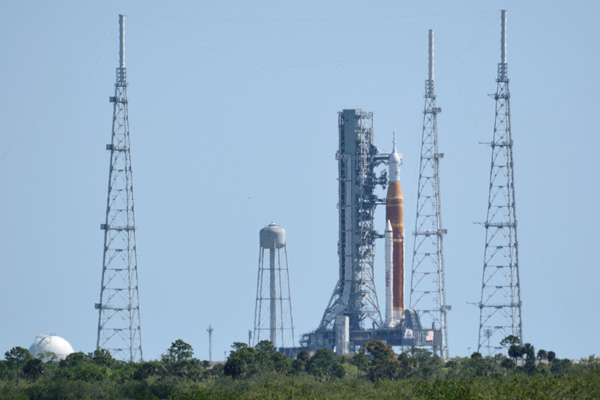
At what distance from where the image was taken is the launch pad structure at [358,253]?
579ft

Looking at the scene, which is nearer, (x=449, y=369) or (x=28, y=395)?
(x=28, y=395)

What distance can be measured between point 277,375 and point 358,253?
43.1 meters

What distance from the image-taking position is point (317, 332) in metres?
181

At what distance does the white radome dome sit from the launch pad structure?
27285 mm

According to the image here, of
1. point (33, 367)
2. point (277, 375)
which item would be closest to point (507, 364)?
point (277, 375)

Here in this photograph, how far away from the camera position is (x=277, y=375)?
444 ft

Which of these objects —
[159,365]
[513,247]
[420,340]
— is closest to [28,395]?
[159,365]

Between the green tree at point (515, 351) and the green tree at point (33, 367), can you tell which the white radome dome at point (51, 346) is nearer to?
the green tree at point (33, 367)

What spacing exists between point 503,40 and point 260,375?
41.8 metres

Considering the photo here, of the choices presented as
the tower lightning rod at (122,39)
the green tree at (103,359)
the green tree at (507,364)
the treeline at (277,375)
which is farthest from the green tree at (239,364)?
the tower lightning rod at (122,39)

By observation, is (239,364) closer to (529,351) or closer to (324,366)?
(324,366)

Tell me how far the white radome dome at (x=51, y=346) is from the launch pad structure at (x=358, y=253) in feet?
89.5

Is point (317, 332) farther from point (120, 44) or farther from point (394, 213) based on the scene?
point (120, 44)

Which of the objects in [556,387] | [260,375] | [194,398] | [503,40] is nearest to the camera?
[556,387]
